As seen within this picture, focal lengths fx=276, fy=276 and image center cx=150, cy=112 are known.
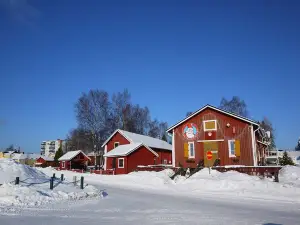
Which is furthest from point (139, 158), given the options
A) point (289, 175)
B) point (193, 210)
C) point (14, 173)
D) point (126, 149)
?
point (193, 210)

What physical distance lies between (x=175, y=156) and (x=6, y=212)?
72.6ft

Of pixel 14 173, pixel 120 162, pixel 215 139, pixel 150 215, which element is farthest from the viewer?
pixel 120 162

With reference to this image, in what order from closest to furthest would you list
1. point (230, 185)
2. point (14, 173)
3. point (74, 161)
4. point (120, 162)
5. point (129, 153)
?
point (14, 173) → point (230, 185) → point (129, 153) → point (120, 162) → point (74, 161)

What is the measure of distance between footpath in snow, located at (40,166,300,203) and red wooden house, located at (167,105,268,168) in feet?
14.1

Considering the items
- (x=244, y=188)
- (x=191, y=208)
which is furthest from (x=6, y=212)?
(x=244, y=188)

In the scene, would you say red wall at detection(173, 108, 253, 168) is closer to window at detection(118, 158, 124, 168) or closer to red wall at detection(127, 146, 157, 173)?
red wall at detection(127, 146, 157, 173)

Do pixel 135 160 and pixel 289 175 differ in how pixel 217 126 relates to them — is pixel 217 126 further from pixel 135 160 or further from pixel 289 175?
pixel 135 160

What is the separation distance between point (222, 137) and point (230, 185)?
10.1 m

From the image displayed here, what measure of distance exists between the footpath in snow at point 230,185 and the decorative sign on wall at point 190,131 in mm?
5320

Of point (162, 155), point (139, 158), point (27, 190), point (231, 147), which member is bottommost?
point (27, 190)

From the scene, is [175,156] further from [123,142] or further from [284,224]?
[284,224]

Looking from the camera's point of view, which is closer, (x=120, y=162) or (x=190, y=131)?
(x=190, y=131)

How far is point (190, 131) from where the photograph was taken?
31.0 metres

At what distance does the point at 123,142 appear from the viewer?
141 feet
